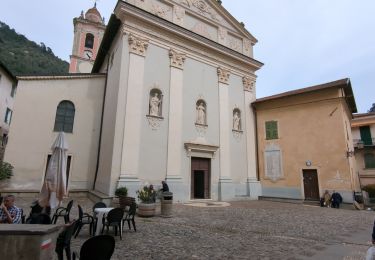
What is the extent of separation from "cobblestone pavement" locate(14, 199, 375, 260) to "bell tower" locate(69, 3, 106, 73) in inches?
962

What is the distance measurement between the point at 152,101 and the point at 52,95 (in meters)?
6.21

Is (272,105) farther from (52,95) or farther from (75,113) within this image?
(52,95)

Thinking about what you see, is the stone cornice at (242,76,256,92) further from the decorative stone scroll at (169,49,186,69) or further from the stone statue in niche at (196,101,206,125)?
the decorative stone scroll at (169,49,186,69)

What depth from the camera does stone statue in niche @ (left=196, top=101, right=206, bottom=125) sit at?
15.2 m

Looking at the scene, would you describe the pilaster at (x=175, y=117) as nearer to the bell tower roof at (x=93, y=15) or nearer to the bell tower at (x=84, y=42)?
the bell tower at (x=84, y=42)

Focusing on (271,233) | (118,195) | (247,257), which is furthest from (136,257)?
(118,195)

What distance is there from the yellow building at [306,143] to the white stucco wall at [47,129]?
11.7 meters

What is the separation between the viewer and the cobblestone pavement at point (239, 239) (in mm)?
4977

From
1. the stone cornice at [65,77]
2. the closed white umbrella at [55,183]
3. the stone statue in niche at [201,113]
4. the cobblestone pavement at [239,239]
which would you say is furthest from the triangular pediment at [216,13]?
the cobblestone pavement at [239,239]

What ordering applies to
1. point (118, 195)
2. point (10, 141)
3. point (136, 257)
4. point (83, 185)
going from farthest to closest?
1. point (83, 185)
2. point (10, 141)
3. point (118, 195)
4. point (136, 257)

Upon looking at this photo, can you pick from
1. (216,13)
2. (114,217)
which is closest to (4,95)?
(216,13)

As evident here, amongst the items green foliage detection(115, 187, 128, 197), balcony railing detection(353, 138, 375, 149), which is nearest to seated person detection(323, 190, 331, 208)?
green foliage detection(115, 187, 128, 197)

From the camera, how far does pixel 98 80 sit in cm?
1567

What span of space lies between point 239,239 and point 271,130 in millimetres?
12949
